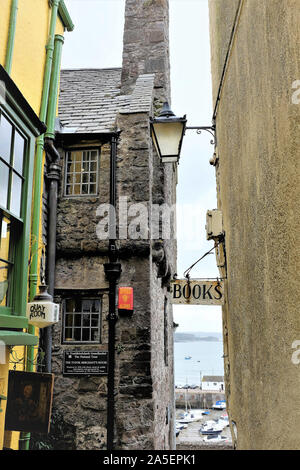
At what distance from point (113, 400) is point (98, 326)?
1.20m

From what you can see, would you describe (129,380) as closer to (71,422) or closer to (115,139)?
(71,422)

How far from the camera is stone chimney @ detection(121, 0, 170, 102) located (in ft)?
31.3

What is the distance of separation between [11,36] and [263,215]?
3.76 meters

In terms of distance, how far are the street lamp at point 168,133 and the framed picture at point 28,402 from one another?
9.40 ft

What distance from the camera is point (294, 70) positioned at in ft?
7.52

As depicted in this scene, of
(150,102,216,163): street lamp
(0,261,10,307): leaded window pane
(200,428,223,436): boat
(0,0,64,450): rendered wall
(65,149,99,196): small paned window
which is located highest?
(0,0,64,450): rendered wall

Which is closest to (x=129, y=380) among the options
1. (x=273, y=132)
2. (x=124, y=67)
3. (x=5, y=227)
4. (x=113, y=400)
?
(x=113, y=400)

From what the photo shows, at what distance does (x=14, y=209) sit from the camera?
174 inches

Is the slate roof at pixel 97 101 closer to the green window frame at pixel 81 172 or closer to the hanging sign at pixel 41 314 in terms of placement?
the green window frame at pixel 81 172

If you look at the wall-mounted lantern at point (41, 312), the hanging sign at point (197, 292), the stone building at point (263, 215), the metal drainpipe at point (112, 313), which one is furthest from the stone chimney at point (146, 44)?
the wall-mounted lantern at point (41, 312)

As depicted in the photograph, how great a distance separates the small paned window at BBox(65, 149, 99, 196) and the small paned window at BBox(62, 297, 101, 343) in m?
1.96

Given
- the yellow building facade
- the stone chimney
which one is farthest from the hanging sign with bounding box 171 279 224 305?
the stone chimney

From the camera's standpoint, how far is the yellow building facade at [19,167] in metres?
4.13

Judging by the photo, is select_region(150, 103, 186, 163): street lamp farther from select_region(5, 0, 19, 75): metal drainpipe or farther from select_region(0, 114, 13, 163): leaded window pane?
select_region(5, 0, 19, 75): metal drainpipe
